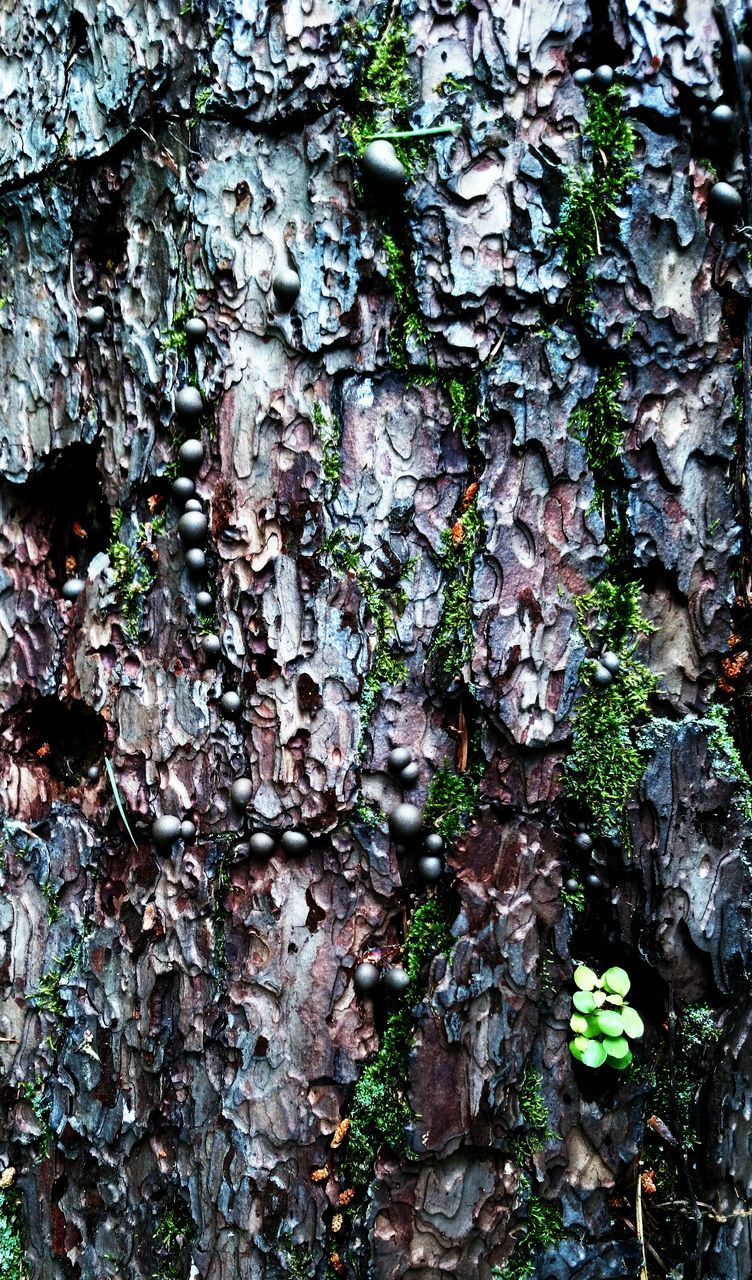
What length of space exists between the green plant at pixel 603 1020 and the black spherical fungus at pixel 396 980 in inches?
14.6

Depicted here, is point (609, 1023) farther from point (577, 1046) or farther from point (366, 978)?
point (366, 978)

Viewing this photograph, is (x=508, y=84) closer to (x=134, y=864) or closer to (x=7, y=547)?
(x=7, y=547)

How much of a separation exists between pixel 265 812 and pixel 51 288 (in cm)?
148

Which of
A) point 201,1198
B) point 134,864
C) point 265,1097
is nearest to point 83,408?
point 134,864

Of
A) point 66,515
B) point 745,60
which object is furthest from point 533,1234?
point 745,60

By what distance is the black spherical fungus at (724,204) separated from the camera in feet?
6.77

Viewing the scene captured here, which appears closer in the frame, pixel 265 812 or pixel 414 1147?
pixel 414 1147

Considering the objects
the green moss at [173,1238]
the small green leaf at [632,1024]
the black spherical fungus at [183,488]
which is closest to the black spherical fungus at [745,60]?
the black spherical fungus at [183,488]

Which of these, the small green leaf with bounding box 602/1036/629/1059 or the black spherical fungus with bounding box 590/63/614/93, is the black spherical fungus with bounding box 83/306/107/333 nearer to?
the black spherical fungus with bounding box 590/63/614/93

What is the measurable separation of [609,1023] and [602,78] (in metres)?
2.09

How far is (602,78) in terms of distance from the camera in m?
2.03

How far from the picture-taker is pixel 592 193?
203cm

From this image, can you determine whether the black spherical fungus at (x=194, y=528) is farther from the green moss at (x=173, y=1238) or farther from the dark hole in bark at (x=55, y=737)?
the green moss at (x=173, y=1238)

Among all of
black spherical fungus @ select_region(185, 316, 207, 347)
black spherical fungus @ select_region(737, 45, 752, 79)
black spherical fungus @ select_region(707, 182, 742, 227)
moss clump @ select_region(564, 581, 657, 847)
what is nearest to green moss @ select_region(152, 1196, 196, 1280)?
moss clump @ select_region(564, 581, 657, 847)
